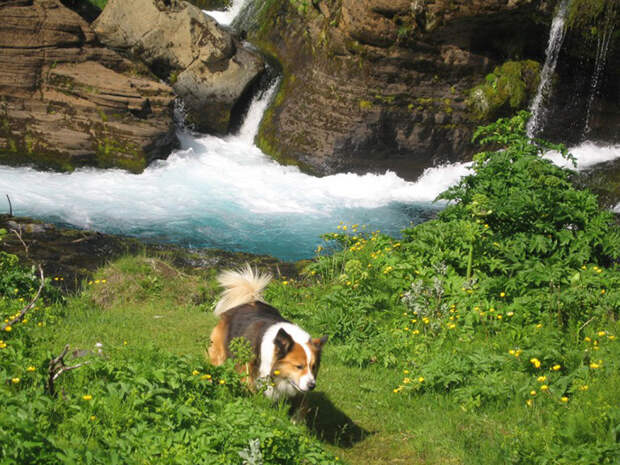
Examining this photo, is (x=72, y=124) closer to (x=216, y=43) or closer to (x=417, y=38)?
(x=216, y=43)

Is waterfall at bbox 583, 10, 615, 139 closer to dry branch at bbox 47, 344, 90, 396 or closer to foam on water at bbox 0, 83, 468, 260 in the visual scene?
foam on water at bbox 0, 83, 468, 260

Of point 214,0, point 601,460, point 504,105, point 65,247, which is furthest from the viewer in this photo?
point 214,0

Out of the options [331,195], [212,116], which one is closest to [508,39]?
[331,195]

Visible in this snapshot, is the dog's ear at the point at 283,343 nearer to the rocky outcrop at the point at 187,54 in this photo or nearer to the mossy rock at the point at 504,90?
the mossy rock at the point at 504,90

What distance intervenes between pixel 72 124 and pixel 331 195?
6662 millimetres

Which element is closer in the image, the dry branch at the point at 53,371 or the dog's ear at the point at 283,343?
the dry branch at the point at 53,371

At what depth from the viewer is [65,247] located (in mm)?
9891

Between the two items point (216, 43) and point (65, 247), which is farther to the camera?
point (216, 43)

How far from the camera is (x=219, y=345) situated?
5496 millimetres

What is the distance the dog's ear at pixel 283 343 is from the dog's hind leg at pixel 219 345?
0.89 metres

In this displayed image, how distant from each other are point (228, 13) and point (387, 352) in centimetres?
1996

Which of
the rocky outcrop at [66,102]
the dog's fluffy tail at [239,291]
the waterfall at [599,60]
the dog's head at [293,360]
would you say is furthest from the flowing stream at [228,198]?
the dog's head at [293,360]

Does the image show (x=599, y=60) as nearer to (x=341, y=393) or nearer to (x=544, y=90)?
(x=544, y=90)

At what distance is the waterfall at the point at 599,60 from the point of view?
49.4ft
